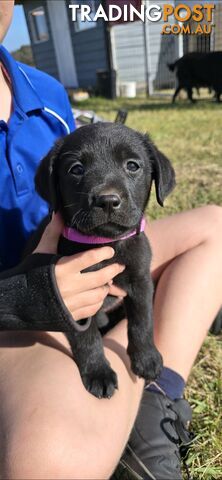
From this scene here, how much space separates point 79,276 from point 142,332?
338mm

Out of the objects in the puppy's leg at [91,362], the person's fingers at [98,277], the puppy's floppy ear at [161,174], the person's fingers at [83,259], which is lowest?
the puppy's leg at [91,362]

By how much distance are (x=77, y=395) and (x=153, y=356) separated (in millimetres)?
369

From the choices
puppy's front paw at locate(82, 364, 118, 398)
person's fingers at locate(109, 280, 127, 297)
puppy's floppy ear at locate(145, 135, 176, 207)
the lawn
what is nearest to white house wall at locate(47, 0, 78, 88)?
the lawn

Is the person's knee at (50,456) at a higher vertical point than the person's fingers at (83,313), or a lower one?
lower

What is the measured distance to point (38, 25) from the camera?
1555 centimetres

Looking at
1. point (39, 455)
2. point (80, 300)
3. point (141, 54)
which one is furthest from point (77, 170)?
point (141, 54)

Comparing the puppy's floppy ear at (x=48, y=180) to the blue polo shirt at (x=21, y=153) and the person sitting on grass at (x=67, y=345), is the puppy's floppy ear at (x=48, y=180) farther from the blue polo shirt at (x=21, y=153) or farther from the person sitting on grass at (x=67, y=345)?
the blue polo shirt at (x=21, y=153)

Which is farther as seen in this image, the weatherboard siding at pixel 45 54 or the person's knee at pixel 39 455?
the weatherboard siding at pixel 45 54

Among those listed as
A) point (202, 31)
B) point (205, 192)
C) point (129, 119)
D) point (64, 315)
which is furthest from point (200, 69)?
point (64, 315)

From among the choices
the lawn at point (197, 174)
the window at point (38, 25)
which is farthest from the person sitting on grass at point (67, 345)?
the window at point (38, 25)

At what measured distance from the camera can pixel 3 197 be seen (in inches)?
73.9

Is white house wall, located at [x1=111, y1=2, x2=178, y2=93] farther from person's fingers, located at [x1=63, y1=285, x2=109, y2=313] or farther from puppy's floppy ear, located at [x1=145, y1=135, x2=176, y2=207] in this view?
person's fingers, located at [x1=63, y1=285, x2=109, y2=313]

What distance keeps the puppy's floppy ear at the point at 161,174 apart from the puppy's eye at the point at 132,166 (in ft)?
0.39

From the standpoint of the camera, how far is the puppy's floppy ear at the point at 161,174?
1.77 metres
